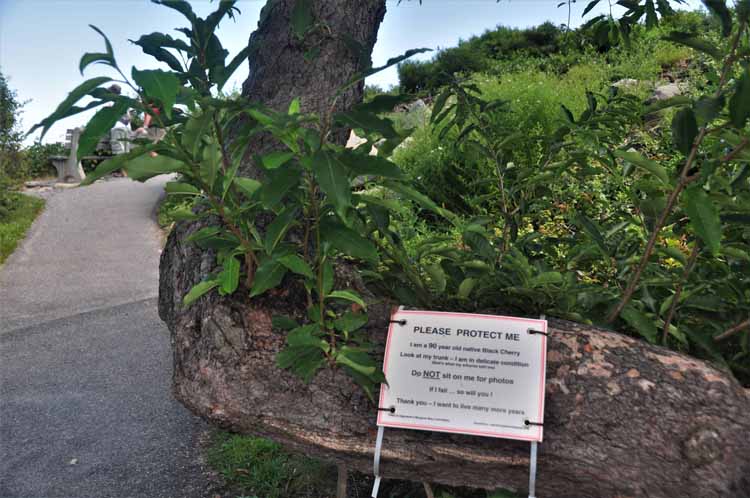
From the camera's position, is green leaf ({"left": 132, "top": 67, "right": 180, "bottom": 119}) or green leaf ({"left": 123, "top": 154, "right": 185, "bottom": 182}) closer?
green leaf ({"left": 132, "top": 67, "right": 180, "bottom": 119})

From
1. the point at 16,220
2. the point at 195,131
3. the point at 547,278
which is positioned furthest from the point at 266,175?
the point at 16,220

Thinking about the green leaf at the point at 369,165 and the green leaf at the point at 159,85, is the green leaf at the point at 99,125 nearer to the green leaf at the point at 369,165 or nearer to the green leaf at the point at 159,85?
the green leaf at the point at 159,85

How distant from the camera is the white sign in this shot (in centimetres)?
184

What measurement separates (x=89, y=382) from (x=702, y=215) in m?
4.44

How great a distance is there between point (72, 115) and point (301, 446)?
3.66ft

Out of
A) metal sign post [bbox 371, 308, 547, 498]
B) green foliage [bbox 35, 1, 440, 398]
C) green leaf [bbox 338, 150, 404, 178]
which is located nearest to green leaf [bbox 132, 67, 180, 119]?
green foliage [bbox 35, 1, 440, 398]

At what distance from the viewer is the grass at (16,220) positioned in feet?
31.3

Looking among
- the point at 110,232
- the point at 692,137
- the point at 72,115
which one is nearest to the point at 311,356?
the point at 72,115

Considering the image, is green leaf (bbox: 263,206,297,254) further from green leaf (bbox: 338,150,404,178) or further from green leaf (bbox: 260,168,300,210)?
green leaf (bbox: 338,150,404,178)

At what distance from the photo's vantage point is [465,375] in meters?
1.91

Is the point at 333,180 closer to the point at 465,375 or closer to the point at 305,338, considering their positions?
the point at 305,338

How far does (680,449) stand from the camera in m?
1.77

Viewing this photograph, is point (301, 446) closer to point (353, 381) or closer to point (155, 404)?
point (353, 381)

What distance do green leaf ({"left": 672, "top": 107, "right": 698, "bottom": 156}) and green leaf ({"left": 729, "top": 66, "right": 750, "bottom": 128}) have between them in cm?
21
